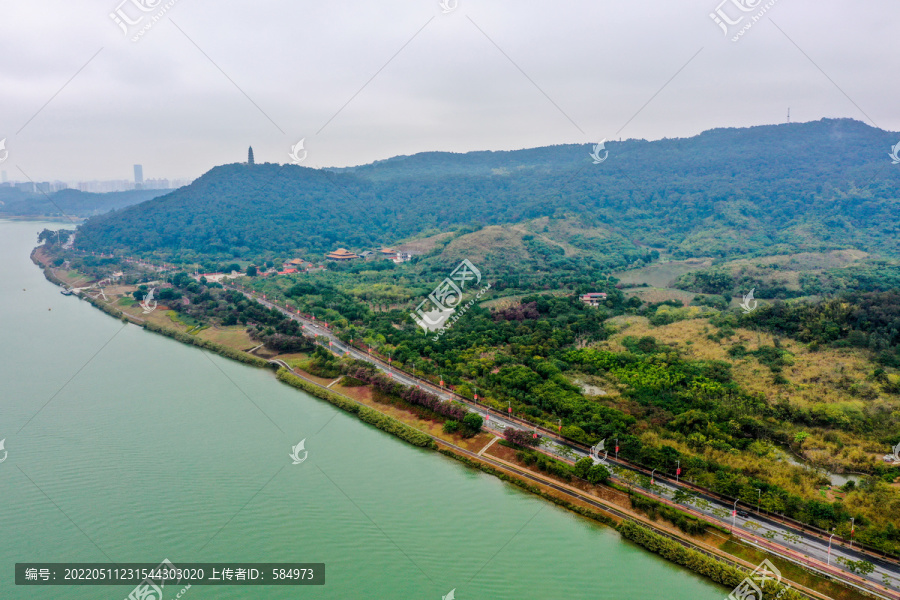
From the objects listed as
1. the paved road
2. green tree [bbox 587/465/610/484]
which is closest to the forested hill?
the paved road

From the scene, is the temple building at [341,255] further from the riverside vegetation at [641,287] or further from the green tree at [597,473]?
the green tree at [597,473]

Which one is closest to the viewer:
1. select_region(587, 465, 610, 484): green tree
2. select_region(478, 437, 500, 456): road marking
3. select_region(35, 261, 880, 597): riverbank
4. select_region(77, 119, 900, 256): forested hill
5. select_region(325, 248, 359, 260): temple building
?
select_region(35, 261, 880, 597): riverbank

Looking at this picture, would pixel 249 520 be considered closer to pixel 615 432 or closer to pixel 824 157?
pixel 615 432

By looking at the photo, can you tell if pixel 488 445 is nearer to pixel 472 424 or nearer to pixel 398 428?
pixel 472 424

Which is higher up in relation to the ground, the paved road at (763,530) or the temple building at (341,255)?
the temple building at (341,255)

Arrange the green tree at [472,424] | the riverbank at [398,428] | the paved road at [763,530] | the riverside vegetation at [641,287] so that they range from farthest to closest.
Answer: the green tree at [472,424] → the riverside vegetation at [641,287] → the riverbank at [398,428] → the paved road at [763,530]

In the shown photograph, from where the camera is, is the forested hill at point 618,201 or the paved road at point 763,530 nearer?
the paved road at point 763,530

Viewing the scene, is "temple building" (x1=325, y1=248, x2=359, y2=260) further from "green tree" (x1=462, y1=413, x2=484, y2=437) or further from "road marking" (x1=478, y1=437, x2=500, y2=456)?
"road marking" (x1=478, y1=437, x2=500, y2=456)

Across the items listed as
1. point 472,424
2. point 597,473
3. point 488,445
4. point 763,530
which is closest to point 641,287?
point 472,424

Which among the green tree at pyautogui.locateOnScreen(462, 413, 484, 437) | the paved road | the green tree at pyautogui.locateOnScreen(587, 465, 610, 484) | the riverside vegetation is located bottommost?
the paved road

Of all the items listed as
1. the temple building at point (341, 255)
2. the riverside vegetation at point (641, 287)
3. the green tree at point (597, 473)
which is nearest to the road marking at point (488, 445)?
the riverside vegetation at point (641, 287)
